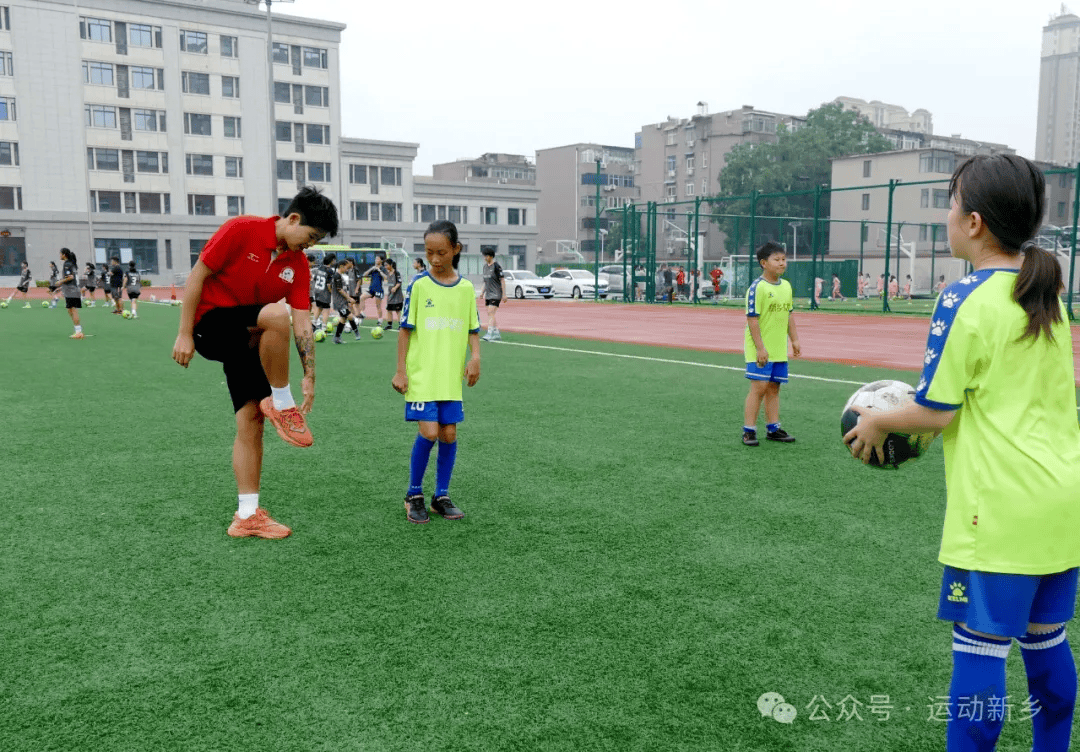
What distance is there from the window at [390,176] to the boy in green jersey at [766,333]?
63.0m

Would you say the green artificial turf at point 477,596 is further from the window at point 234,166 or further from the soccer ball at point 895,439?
the window at point 234,166

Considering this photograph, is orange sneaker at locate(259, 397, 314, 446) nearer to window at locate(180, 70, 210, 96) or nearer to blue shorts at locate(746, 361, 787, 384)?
blue shorts at locate(746, 361, 787, 384)

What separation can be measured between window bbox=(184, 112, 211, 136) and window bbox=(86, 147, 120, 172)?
16.1 feet

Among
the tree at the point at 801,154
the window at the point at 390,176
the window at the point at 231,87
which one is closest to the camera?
the window at the point at 231,87

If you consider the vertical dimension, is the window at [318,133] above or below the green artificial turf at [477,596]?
above

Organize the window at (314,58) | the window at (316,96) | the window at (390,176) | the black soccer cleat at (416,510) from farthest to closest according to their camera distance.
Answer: the window at (390,176) < the window at (316,96) < the window at (314,58) < the black soccer cleat at (416,510)

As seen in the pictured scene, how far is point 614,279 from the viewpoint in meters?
41.4

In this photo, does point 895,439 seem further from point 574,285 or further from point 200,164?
point 200,164

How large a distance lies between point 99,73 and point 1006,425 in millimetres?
64058

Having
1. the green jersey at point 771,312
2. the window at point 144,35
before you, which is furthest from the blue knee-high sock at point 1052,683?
the window at point 144,35

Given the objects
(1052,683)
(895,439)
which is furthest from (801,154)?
(1052,683)

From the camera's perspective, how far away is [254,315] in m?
4.86

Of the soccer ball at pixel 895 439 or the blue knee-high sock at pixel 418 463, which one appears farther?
the blue knee-high sock at pixel 418 463

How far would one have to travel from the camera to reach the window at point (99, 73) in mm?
55281
